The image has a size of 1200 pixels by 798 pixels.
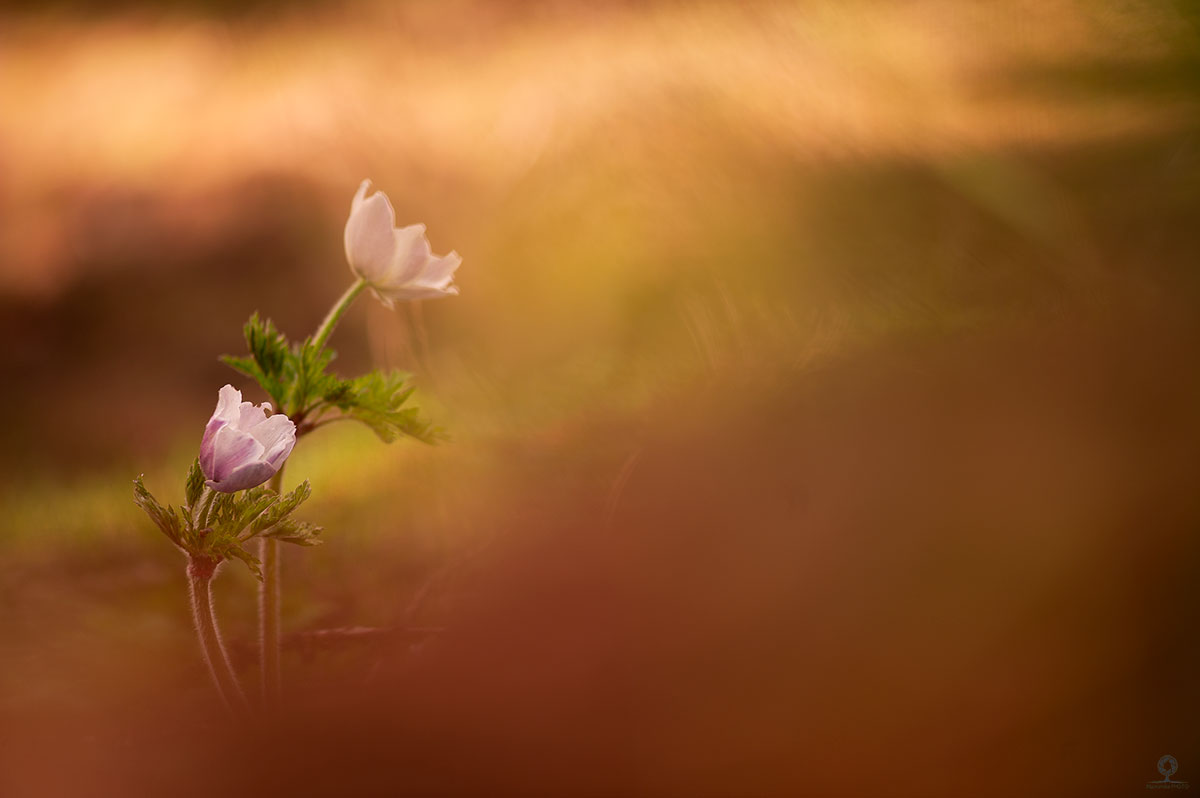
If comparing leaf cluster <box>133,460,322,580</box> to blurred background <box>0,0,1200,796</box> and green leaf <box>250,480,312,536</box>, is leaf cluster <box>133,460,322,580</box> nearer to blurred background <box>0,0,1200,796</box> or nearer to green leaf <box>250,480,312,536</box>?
green leaf <box>250,480,312,536</box>

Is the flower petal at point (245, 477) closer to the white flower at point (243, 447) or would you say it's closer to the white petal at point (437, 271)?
the white flower at point (243, 447)

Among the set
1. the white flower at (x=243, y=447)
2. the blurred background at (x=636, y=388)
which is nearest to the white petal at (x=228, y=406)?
the white flower at (x=243, y=447)

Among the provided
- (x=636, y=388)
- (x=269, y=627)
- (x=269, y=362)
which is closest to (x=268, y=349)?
(x=269, y=362)

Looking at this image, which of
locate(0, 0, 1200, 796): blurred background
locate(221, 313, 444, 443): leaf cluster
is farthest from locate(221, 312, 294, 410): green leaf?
locate(0, 0, 1200, 796): blurred background

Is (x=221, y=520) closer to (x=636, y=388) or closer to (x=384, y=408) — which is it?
(x=384, y=408)

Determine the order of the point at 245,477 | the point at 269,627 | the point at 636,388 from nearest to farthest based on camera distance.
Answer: the point at 245,477, the point at 269,627, the point at 636,388

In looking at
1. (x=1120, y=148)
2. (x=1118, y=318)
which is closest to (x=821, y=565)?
(x=1118, y=318)

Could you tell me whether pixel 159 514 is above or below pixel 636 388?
below
